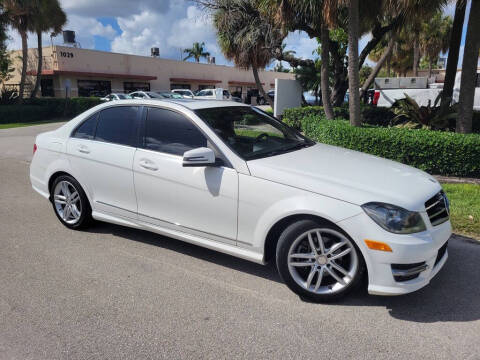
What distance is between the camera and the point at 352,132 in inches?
317

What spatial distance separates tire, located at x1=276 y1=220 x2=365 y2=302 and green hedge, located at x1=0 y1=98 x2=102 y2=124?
23.4 meters

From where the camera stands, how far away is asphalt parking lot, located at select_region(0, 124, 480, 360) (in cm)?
265

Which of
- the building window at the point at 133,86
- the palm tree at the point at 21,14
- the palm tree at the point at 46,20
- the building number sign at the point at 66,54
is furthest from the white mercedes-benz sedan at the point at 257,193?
the building window at the point at 133,86

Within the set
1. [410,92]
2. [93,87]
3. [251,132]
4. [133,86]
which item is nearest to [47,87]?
[93,87]

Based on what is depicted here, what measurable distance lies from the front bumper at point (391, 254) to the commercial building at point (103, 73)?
25113 mm

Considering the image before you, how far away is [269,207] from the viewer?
323cm

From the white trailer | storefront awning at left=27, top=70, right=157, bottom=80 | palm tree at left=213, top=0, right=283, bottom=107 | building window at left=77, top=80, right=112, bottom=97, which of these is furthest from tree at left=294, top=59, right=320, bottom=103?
building window at left=77, top=80, right=112, bottom=97

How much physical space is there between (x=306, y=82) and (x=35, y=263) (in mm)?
16187

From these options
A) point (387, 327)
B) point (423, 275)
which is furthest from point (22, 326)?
point (423, 275)

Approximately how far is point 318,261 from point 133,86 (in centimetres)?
3529

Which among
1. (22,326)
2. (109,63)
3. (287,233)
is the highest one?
(109,63)

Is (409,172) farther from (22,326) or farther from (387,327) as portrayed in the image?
(22,326)

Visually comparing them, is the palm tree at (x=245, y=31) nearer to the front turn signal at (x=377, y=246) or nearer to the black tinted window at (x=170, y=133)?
the black tinted window at (x=170, y=133)

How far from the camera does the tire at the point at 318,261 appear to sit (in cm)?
305
